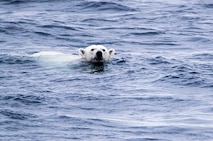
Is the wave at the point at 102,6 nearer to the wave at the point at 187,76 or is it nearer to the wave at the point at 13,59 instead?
the wave at the point at 13,59

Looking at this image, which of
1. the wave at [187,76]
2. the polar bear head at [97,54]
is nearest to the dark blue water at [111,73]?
the wave at [187,76]

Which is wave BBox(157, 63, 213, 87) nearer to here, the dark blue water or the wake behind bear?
the dark blue water

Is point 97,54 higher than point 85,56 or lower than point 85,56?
higher

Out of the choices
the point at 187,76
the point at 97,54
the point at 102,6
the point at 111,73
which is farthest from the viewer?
the point at 102,6

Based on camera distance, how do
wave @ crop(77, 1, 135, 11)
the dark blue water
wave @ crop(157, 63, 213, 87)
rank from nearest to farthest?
the dark blue water < wave @ crop(157, 63, 213, 87) < wave @ crop(77, 1, 135, 11)

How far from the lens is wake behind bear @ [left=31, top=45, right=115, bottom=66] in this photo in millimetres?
17312

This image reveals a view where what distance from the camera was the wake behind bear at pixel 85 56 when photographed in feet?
56.8

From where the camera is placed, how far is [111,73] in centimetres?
1619

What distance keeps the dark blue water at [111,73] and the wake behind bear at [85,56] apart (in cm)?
24

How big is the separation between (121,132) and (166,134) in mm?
657

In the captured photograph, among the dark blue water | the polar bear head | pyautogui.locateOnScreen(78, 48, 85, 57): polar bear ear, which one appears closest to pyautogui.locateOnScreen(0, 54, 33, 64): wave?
the dark blue water

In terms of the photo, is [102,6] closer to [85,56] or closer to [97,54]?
[85,56]

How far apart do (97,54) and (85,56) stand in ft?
1.70

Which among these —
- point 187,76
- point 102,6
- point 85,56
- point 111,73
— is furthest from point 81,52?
point 102,6
